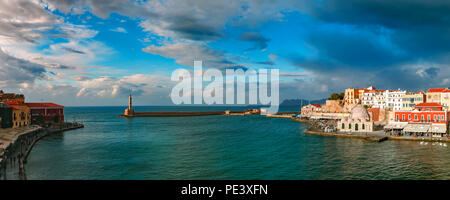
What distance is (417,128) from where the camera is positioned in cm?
4850

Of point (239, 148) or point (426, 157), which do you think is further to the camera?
point (239, 148)

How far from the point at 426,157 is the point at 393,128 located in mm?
20136

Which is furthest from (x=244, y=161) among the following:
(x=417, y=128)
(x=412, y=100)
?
(x=412, y=100)

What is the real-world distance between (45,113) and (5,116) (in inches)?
610

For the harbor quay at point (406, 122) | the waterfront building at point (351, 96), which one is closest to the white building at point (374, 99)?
the waterfront building at point (351, 96)

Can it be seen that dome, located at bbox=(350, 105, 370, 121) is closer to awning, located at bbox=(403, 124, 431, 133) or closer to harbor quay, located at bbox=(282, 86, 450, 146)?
harbor quay, located at bbox=(282, 86, 450, 146)

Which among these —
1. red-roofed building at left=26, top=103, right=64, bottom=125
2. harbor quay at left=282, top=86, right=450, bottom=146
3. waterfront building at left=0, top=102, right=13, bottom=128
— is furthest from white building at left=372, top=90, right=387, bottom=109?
waterfront building at left=0, top=102, right=13, bottom=128

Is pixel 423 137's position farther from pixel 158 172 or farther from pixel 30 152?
pixel 30 152

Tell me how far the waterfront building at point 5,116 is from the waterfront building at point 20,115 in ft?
4.38

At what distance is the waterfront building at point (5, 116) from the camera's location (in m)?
55.8

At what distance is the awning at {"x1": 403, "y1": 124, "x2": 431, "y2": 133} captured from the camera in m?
47.1
